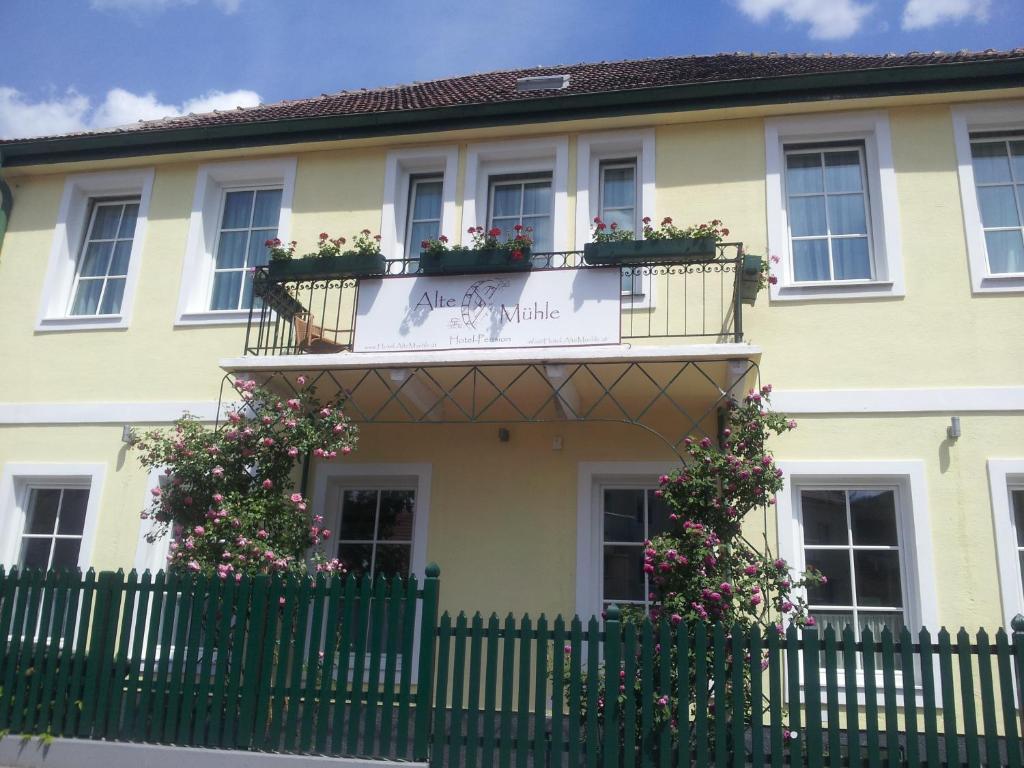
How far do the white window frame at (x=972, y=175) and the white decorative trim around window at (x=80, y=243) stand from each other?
28.0 feet

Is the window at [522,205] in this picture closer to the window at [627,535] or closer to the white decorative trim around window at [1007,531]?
the window at [627,535]

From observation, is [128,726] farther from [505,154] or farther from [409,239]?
[505,154]

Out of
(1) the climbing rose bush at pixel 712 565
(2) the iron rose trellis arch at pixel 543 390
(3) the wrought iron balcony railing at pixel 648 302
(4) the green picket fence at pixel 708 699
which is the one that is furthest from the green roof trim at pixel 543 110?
(4) the green picket fence at pixel 708 699

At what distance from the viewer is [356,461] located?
8.76 m

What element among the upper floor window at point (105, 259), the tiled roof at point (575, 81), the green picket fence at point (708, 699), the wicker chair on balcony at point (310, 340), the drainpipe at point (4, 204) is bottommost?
the green picket fence at point (708, 699)

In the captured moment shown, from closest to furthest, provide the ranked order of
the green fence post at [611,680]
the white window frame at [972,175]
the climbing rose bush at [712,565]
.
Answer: the green fence post at [611,680] < the climbing rose bush at [712,565] < the white window frame at [972,175]

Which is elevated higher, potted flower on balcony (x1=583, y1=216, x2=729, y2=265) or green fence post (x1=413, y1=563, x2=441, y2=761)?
potted flower on balcony (x1=583, y1=216, x2=729, y2=265)

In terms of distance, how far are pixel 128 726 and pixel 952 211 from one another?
27.3 feet

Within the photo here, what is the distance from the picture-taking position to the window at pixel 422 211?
31.2 ft

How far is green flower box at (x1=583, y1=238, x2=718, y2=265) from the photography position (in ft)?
24.5

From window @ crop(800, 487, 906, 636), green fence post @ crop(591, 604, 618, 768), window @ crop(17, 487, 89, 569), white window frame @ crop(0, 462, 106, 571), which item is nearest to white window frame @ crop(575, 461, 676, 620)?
window @ crop(800, 487, 906, 636)

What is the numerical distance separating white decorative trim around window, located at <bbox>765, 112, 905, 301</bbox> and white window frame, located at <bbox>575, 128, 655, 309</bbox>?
1.16m

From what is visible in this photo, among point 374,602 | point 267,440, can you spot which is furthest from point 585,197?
point 374,602

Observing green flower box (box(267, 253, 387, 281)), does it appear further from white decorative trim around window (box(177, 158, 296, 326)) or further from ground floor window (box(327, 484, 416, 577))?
ground floor window (box(327, 484, 416, 577))
